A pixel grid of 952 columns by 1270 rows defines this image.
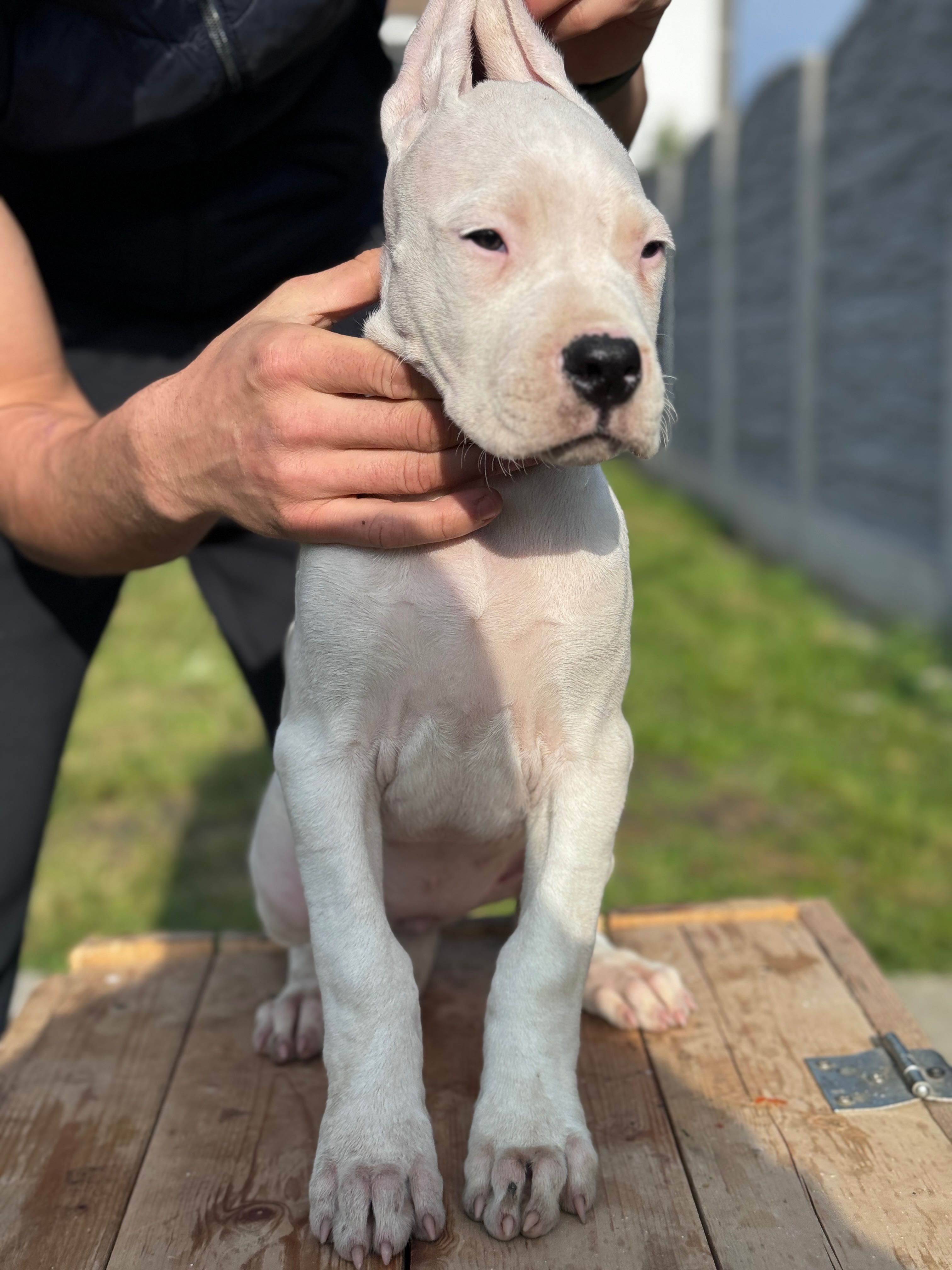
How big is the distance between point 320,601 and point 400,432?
27 centimetres

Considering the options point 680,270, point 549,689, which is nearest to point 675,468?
point 680,270

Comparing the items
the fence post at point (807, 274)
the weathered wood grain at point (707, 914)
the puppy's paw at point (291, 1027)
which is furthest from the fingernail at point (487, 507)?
the fence post at point (807, 274)

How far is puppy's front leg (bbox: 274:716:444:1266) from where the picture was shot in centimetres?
171

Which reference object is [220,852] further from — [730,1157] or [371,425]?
[371,425]

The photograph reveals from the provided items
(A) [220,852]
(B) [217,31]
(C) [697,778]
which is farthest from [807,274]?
(B) [217,31]

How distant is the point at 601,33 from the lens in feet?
6.92

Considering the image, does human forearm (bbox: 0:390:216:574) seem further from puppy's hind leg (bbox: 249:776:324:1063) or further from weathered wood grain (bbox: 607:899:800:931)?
weathered wood grain (bbox: 607:899:800:931)

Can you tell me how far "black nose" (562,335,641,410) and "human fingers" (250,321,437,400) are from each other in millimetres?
348

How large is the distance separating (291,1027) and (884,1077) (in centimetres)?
104

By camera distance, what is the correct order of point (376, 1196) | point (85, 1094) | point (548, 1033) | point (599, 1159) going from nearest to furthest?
point (376, 1196), point (548, 1033), point (599, 1159), point (85, 1094)

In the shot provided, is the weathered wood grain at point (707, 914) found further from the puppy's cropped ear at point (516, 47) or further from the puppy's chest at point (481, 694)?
the puppy's cropped ear at point (516, 47)

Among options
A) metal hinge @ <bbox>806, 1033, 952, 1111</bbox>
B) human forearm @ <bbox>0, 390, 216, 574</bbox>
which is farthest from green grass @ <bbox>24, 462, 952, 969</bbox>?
human forearm @ <bbox>0, 390, 216, 574</bbox>

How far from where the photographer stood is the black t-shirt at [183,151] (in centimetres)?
214

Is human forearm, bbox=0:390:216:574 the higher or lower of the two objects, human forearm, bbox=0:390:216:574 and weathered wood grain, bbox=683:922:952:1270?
the higher
